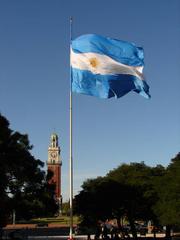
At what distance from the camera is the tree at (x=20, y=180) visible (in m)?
45.4

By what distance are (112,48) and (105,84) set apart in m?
1.93

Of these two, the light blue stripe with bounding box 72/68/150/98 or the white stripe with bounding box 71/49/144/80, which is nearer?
the light blue stripe with bounding box 72/68/150/98

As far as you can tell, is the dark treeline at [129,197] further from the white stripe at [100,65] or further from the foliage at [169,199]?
the white stripe at [100,65]

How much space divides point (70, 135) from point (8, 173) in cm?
2019

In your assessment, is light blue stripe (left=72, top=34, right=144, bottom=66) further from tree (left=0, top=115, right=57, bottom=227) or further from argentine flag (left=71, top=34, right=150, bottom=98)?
tree (left=0, top=115, right=57, bottom=227)

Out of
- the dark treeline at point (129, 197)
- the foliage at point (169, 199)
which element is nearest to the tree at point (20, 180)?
the foliage at point (169, 199)

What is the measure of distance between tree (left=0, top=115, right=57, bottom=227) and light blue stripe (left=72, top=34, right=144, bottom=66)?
61.6 ft

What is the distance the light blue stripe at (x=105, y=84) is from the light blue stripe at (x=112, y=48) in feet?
2.83

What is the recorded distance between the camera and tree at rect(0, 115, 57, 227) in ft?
149

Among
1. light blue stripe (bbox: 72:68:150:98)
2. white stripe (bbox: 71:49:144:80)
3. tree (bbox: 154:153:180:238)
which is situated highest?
white stripe (bbox: 71:49:144:80)

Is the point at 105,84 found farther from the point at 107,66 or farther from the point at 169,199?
the point at 169,199

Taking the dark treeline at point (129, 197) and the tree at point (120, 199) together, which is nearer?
the dark treeline at point (129, 197)

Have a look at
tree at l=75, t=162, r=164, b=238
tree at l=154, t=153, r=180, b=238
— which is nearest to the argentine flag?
tree at l=154, t=153, r=180, b=238

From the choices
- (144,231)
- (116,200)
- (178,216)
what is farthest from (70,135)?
(144,231)
